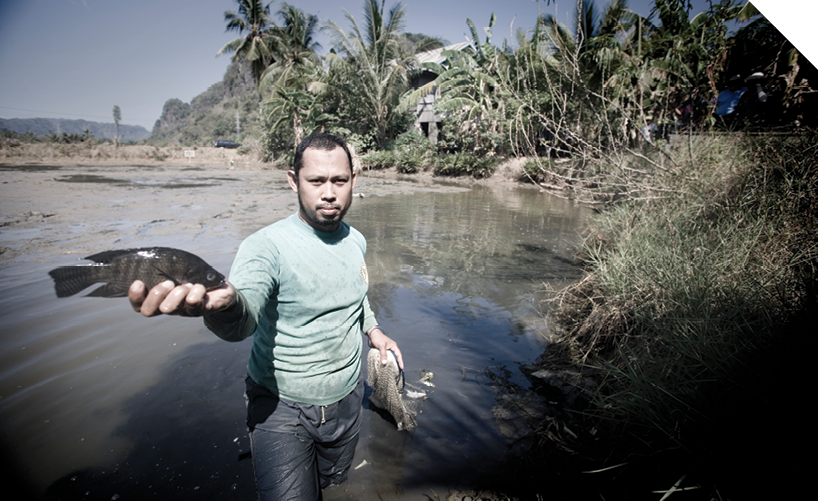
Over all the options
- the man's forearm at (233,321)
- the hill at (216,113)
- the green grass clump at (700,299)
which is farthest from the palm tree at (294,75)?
the man's forearm at (233,321)

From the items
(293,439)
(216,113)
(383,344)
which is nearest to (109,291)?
(293,439)

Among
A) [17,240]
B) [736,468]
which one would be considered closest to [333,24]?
[17,240]

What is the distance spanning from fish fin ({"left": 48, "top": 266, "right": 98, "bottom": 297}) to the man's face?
945mm

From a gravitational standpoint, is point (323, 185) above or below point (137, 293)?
above

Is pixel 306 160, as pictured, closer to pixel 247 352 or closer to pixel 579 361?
pixel 247 352

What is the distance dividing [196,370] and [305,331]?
227 cm

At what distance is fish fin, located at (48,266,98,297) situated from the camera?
0.98 meters

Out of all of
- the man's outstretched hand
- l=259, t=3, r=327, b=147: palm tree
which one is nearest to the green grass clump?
the man's outstretched hand

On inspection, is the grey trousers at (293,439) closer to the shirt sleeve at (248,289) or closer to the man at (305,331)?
the man at (305,331)

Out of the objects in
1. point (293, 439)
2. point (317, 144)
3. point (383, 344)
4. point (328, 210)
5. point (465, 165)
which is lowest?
point (293, 439)

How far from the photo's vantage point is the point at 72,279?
1000 mm

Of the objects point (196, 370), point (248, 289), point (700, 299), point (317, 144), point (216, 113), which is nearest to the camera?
point (248, 289)

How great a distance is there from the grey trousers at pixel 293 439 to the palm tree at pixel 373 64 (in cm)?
2248

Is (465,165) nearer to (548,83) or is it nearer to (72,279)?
(548,83)
